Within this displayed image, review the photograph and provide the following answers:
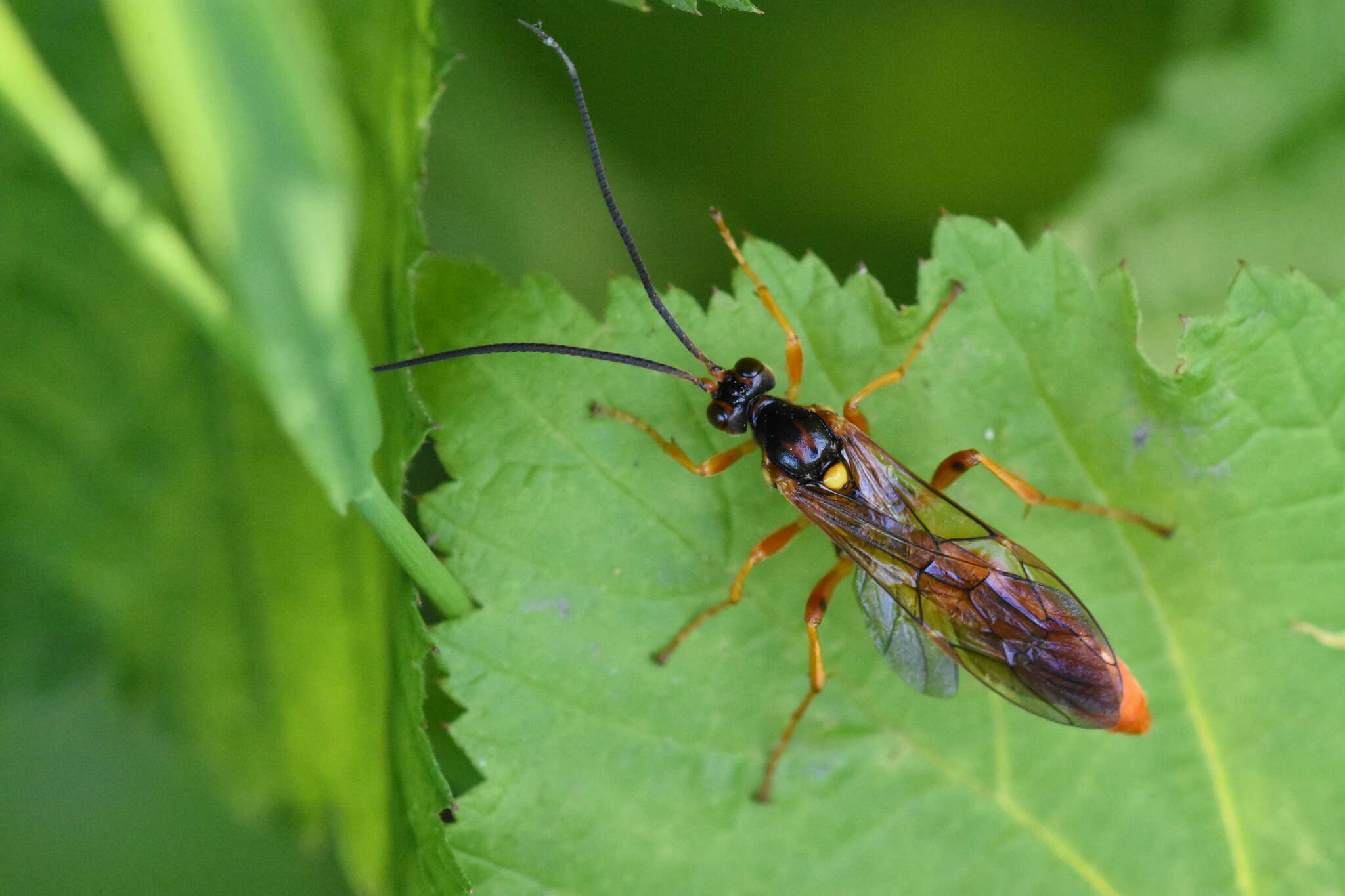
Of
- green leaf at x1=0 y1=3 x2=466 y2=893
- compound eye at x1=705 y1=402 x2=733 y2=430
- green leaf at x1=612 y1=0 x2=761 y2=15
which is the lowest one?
green leaf at x1=0 y1=3 x2=466 y2=893

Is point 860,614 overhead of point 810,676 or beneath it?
overhead

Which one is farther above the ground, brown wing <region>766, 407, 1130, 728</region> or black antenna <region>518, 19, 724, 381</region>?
black antenna <region>518, 19, 724, 381</region>

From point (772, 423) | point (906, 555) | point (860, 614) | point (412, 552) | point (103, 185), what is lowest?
point (860, 614)

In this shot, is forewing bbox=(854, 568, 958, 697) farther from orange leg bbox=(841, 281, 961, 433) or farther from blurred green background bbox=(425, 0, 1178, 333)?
blurred green background bbox=(425, 0, 1178, 333)

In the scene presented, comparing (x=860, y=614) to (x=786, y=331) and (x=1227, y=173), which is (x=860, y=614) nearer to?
(x=786, y=331)

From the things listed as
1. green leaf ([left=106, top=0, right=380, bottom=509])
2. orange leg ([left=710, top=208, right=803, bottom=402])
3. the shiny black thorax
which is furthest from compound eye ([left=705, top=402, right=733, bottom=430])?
green leaf ([left=106, top=0, right=380, bottom=509])

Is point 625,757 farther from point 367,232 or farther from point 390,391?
point 367,232

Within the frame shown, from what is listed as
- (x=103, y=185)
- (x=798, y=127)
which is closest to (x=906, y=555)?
(x=798, y=127)

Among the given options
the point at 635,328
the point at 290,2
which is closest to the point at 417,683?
the point at 635,328
